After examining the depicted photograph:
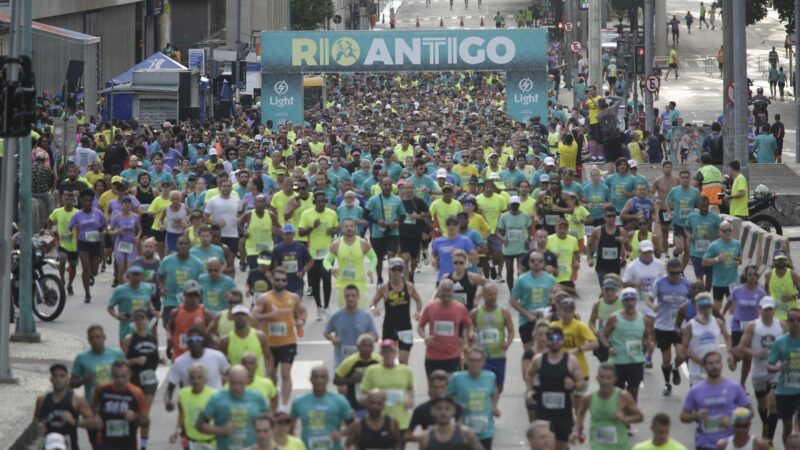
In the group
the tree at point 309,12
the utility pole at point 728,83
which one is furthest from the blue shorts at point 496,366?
the tree at point 309,12

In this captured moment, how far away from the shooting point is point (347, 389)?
15359 millimetres

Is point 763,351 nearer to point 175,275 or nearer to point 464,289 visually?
point 464,289

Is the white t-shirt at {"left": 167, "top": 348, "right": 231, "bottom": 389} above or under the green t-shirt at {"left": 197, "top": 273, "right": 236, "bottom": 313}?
under

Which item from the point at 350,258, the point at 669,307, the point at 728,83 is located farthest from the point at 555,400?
the point at 728,83

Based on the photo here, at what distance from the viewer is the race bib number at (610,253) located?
72.6 feet

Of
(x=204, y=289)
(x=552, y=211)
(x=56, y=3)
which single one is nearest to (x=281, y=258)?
(x=204, y=289)

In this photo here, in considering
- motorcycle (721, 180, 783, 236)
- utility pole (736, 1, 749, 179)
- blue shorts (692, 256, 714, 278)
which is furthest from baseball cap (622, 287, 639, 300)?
utility pole (736, 1, 749, 179)

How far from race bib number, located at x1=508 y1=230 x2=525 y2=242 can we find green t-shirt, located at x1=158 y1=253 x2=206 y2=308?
5.76m

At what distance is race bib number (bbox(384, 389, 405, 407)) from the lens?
14.6 metres

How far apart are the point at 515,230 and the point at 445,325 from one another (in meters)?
7.14

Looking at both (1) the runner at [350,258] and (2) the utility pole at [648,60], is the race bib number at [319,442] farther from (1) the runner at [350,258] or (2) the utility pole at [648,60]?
(2) the utility pole at [648,60]

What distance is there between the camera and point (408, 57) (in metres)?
48.2

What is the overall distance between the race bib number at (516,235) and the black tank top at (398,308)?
18.9ft

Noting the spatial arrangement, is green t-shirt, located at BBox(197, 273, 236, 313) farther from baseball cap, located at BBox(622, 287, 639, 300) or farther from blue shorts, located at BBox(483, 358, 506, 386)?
baseball cap, located at BBox(622, 287, 639, 300)
